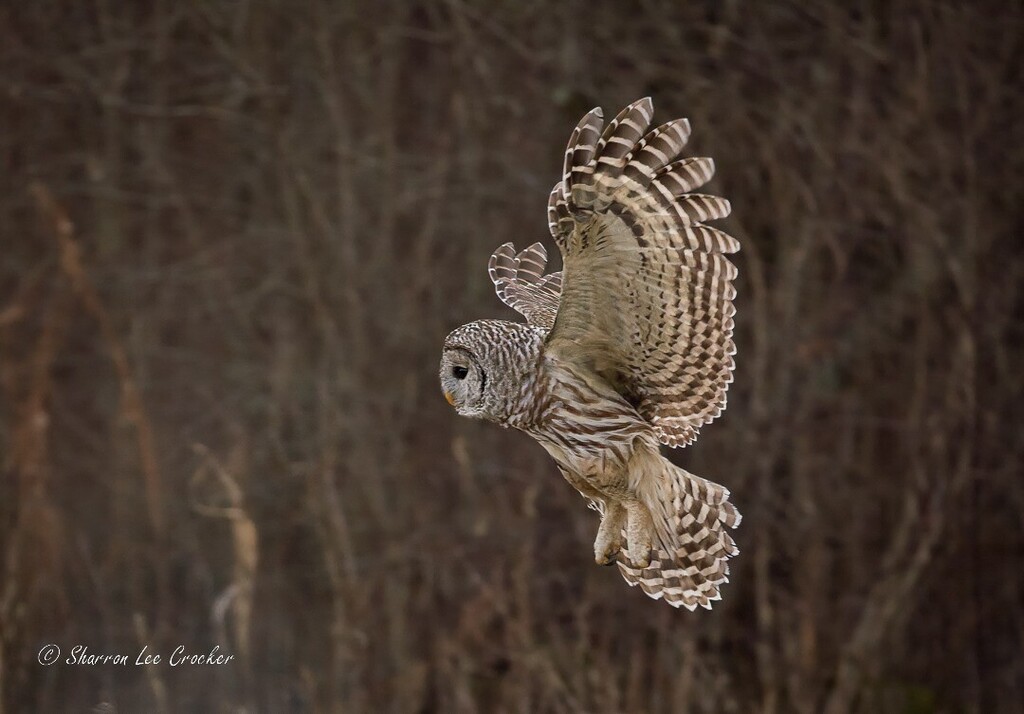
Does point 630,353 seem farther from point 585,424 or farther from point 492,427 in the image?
point 492,427

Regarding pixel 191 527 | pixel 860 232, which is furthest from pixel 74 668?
pixel 860 232

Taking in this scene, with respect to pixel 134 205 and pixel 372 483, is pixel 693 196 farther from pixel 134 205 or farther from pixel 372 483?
pixel 134 205

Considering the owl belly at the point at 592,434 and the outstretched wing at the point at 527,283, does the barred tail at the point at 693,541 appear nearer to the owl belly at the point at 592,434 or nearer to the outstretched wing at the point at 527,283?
the owl belly at the point at 592,434

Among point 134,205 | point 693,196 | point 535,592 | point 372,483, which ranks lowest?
point 535,592

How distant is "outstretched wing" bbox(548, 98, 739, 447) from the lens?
2.52 metres

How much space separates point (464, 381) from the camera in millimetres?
2721

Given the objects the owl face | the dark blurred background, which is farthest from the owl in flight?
the dark blurred background

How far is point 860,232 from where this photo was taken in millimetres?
6152

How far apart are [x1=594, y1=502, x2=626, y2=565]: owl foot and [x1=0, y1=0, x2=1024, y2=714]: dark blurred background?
8.51 ft

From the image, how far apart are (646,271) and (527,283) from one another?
0.85 meters

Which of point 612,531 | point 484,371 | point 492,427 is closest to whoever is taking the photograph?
point 484,371

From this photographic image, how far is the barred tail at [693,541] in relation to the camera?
10.4 ft

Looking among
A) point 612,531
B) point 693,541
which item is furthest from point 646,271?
point 693,541

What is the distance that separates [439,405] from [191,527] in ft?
4.33
